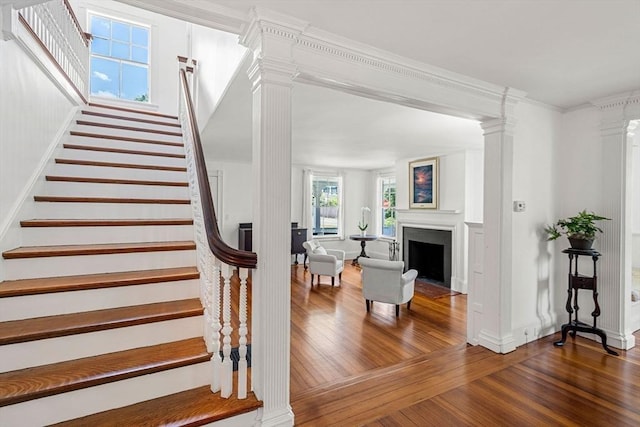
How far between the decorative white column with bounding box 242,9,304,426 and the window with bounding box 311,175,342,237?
5.83 meters

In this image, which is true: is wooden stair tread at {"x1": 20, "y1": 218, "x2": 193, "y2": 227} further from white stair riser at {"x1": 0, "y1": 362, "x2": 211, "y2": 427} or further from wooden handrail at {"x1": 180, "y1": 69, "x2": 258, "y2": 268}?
white stair riser at {"x1": 0, "y1": 362, "x2": 211, "y2": 427}

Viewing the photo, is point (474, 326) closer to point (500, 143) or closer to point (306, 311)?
point (500, 143)

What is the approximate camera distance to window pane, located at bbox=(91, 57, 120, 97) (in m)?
5.07

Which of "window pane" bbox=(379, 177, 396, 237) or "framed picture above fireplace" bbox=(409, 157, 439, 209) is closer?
"framed picture above fireplace" bbox=(409, 157, 439, 209)

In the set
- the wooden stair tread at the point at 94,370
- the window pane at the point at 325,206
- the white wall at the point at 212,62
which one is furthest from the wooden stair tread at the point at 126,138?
the window pane at the point at 325,206

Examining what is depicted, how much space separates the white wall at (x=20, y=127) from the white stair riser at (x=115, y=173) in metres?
0.15

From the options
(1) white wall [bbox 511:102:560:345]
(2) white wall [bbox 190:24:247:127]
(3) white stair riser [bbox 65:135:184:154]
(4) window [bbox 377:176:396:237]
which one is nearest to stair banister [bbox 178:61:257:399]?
(2) white wall [bbox 190:24:247:127]

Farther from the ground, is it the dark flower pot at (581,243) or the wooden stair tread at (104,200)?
the wooden stair tread at (104,200)

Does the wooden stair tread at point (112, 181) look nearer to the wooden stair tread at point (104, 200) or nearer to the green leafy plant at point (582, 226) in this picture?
the wooden stair tread at point (104, 200)

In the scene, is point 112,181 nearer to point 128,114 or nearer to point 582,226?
point 128,114

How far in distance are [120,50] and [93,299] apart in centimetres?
520

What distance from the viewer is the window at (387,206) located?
25.5ft

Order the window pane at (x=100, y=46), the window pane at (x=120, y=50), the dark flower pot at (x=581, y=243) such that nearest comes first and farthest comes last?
the dark flower pot at (x=581, y=243) < the window pane at (x=100, y=46) < the window pane at (x=120, y=50)

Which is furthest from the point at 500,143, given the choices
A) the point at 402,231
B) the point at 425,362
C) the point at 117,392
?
the point at 402,231
